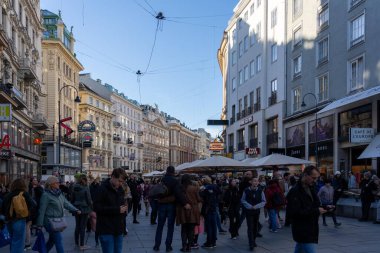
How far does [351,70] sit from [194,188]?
2056 centimetres

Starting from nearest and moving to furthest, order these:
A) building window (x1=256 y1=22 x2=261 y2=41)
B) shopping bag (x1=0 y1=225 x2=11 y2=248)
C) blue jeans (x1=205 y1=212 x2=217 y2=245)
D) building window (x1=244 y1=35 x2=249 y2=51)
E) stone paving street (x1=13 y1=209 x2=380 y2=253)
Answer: shopping bag (x1=0 y1=225 x2=11 y2=248)
stone paving street (x1=13 y1=209 x2=380 y2=253)
blue jeans (x1=205 y1=212 x2=217 y2=245)
building window (x1=256 y1=22 x2=261 y2=41)
building window (x1=244 y1=35 x2=249 y2=51)

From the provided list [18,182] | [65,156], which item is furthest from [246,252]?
[65,156]

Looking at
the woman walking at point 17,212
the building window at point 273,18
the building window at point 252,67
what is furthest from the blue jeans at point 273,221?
the building window at point 252,67

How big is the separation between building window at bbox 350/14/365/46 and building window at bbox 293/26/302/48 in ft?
24.2

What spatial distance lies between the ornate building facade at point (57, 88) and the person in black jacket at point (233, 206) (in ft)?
144

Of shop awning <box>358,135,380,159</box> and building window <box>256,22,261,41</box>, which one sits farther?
building window <box>256,22,261,41</box>

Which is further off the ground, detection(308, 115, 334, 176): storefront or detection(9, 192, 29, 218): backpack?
detection(308, 115, 334, 176): storefront

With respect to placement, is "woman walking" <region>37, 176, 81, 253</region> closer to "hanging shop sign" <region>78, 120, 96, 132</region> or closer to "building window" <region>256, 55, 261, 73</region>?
"building window" <region>256, 55, 261, 73</region>

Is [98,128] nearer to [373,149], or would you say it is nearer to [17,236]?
[373,149]

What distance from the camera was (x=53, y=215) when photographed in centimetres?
885

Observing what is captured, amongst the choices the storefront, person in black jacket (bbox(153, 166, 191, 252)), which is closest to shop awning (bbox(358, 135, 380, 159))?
the storefront

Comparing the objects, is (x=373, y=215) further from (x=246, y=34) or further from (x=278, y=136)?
(x=246, y=34)

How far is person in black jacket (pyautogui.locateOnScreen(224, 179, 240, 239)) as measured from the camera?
13406 mm

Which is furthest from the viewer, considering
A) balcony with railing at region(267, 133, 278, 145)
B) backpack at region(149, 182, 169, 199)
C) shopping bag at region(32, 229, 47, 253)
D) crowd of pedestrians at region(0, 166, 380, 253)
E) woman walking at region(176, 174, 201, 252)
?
balcony with railing at region(267, 133, 278, 145)
